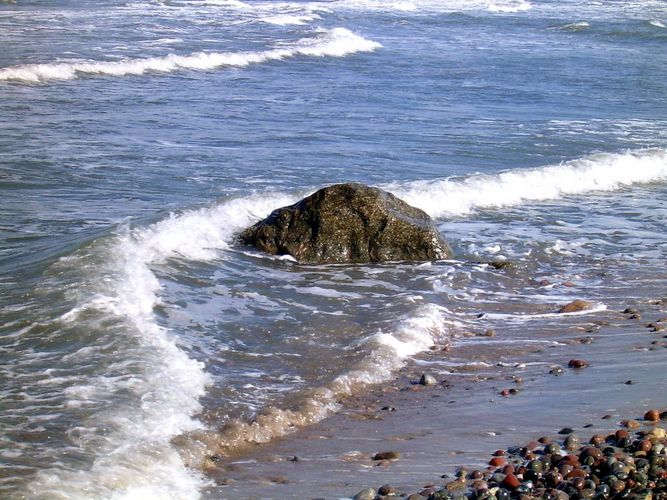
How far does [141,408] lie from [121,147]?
360 inches

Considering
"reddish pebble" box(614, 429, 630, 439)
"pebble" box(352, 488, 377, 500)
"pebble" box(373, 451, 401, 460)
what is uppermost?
"reddish pebble" box(614, 429, 630, 439)

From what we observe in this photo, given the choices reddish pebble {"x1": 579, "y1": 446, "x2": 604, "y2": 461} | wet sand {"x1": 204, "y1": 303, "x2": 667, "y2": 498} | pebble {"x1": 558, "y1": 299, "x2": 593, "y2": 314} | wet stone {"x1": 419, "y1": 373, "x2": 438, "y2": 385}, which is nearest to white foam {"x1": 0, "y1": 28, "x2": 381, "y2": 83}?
pebble {"x1": 558, "y1": 299, "x2": 593, "y2": 314}

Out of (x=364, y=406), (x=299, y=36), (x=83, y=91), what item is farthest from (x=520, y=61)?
(x=364, y=406)

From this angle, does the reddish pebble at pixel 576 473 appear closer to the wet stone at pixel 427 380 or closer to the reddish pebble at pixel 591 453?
the reddish pebble at pixel 591 453

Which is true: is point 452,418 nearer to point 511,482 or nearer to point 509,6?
point 511,482

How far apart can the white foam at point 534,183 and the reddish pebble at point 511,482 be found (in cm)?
756

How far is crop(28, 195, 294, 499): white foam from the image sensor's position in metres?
5.32

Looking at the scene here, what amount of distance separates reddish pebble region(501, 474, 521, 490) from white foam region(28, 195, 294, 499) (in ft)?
5.70

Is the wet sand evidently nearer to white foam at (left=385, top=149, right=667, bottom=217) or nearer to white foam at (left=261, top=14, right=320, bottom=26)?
white foam at (left=385, top=149, right=667, bottom=217)

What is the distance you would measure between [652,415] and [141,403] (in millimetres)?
3399

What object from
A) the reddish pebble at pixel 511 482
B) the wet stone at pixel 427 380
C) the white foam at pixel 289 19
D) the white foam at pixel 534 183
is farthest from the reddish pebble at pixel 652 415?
the white foam at pixel 289 19

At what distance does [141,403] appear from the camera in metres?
6.40

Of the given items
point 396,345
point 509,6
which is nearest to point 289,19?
point 509,6

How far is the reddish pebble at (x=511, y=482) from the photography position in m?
5.24
